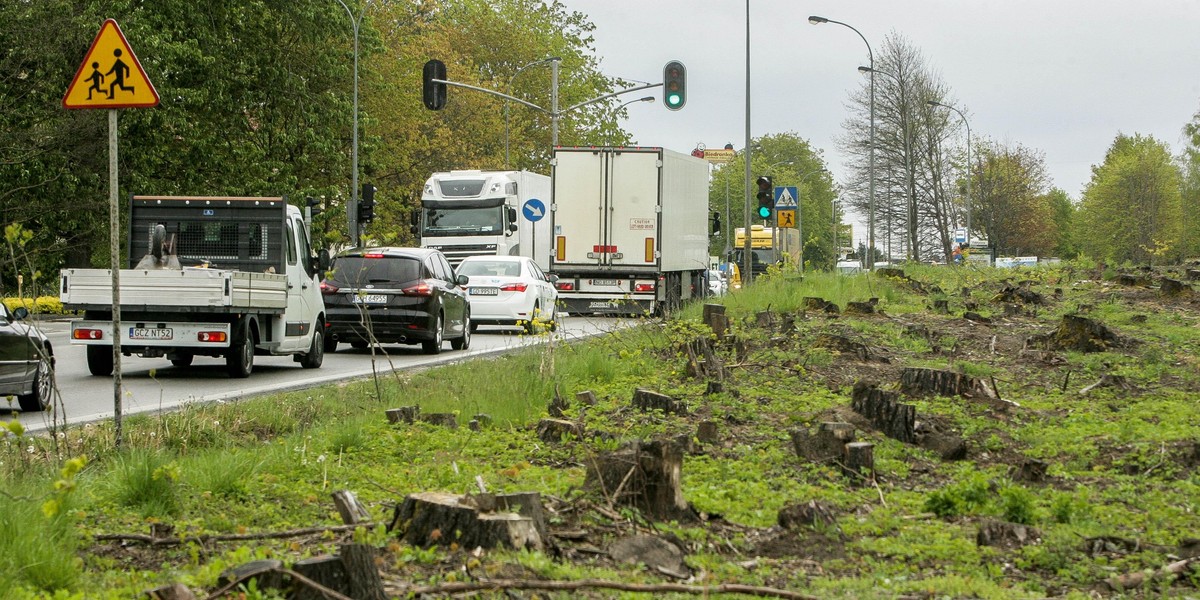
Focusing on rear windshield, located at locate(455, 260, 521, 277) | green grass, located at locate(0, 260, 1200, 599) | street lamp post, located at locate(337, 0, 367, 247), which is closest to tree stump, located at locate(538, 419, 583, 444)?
green grass, located at locate(0, 260, 1200, 599)

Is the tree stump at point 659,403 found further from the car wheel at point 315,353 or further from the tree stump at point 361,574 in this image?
the car wheel at point 315,353

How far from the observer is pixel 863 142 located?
62656mm

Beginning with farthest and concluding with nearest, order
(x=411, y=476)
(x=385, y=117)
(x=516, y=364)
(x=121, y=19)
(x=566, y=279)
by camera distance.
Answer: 1. (x=385, y=117)
2. (x=121, y=19)
3. (x=566, y=279)
4. (x=516, y=364)
5. (x=411, y=476)

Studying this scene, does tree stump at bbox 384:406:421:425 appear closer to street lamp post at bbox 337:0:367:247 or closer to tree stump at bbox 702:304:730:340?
tree stump at bbox 702:304:730:340

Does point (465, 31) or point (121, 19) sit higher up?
point (465, 31)

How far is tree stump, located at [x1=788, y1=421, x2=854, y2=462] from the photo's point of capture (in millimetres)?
7664

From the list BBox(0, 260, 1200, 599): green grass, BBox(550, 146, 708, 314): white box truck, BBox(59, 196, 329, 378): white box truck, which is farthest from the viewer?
BBox(550, 146, 708, 314): white box truck

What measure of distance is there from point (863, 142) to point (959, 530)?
190ft

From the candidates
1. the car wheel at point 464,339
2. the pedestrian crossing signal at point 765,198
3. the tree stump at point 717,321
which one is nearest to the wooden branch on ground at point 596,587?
the tree stump at point 717,321

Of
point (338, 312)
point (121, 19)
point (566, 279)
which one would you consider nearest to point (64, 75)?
point (121, 19)

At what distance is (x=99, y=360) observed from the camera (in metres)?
17.1

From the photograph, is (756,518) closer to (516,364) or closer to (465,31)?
(516,364)

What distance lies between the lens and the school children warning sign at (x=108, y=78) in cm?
877

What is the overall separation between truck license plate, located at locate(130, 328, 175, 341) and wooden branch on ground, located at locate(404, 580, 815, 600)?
12543 millimetres
